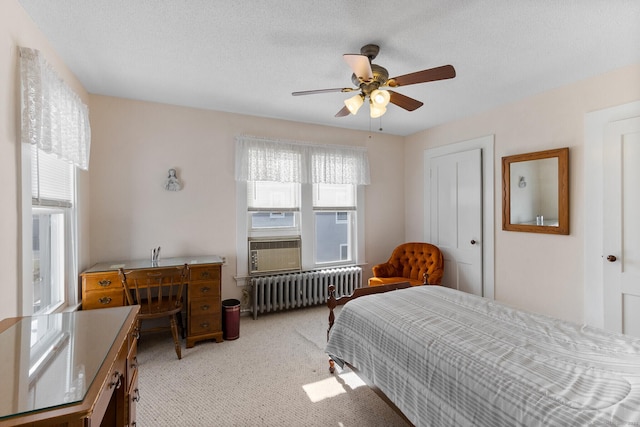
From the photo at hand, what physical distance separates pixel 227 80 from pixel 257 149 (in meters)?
1.10

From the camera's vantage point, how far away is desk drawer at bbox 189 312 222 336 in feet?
9.78

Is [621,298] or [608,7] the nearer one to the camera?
[608,7]

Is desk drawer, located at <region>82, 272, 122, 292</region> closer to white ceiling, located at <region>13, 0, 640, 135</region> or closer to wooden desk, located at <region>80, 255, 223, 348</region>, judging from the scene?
wooden desk, located at <region>80, 255, 223, 348</region>

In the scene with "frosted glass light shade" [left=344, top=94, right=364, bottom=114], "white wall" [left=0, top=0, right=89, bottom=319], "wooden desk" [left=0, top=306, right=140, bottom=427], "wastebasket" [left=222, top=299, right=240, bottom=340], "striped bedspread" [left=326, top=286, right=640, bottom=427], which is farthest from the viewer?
"wastebasket" [left=222, top=299, right=240, bottom=340]

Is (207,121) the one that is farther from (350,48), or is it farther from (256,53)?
(350,48)

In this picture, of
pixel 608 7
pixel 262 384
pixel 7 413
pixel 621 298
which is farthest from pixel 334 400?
pixel 608 7

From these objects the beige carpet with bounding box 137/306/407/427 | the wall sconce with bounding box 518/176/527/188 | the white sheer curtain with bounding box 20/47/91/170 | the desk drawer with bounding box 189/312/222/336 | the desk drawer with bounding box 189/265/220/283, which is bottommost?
the beige carpet with bounding box 137/306/407/427

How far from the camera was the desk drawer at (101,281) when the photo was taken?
2.64m

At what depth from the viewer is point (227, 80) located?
2766mm

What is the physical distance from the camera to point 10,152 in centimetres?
164

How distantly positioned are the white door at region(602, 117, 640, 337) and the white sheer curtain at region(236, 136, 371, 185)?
8.61 ft

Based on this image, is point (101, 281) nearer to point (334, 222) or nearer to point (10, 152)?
point (10, 152)

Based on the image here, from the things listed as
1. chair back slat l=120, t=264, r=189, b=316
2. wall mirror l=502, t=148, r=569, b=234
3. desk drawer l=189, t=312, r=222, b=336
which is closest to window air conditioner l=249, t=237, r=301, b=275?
desk drawer l=189, t=312, r=222, b=336

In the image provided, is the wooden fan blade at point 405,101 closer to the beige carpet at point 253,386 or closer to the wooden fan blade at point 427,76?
the wooden fan blade at point 427,76
